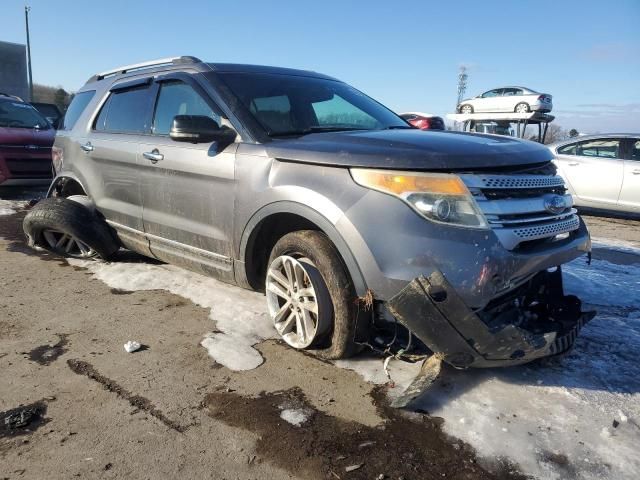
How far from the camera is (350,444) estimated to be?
7.63 ft

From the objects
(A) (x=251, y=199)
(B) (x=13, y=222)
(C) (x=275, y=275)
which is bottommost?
(B) (x=13, y=222)

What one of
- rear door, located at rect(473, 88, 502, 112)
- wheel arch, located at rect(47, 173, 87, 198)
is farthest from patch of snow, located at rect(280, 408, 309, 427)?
rear door, located at rect(473, 88, 502, 112)

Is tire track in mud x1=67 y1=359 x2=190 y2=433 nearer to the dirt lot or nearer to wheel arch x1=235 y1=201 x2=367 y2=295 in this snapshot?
the dirt lot

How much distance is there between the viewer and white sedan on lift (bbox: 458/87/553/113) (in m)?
20.8

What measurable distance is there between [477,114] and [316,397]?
2127 centimetres

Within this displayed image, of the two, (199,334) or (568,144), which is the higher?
(568,144)

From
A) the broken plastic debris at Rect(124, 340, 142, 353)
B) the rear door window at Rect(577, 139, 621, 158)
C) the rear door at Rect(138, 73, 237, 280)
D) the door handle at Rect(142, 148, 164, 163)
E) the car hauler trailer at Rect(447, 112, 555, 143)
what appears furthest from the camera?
the car hauler trailer at Rect(447, 112, 555, 143)

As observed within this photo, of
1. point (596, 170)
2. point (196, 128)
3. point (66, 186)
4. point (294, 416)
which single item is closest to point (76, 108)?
point (66, 186)

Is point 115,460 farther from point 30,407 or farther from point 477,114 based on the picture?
point 477,114

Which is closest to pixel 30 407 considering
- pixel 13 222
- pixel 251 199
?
pixel 251 199

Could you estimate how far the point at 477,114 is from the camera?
21.9 metres

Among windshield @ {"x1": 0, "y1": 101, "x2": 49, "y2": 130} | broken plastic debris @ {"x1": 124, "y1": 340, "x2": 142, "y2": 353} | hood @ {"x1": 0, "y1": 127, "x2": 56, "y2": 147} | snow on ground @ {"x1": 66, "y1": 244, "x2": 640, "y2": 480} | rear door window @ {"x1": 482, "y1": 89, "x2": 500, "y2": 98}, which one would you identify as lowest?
broken plastic debris @ {"x1": 124, "y1": 340, "x2": 142, "y2": 353}

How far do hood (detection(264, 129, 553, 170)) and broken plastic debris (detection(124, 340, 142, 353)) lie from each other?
4.86 feet

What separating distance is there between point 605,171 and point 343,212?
286 inches
